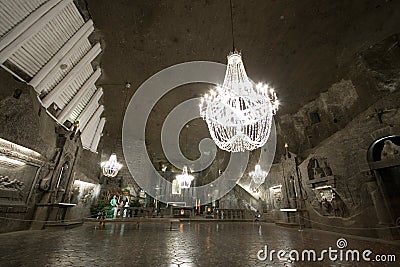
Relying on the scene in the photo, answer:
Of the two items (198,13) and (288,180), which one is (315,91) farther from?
(198,13)

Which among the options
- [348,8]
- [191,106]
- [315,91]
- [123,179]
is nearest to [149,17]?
[191,106]

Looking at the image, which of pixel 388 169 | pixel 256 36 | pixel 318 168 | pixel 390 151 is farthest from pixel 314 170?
pixel 256 36

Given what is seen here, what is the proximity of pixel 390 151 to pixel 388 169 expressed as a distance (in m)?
0.66

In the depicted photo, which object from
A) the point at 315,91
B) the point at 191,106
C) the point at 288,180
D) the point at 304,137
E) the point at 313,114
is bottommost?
the point at 288,180

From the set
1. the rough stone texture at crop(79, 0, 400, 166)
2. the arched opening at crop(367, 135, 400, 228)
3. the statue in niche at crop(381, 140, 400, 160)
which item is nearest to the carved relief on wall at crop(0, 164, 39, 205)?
the rough stone texture at crop(79, 0, 400, 166)

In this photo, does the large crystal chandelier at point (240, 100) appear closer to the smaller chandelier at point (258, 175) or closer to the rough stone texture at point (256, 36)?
the rough stone texture at point (256, 36)

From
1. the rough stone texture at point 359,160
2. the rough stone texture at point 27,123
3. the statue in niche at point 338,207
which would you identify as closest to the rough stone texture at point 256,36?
the rough stone texture at point 359,160

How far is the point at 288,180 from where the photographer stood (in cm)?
880

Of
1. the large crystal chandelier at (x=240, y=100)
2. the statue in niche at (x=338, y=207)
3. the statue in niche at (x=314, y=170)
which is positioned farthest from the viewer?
the statue in niche at (x=314, y=170)

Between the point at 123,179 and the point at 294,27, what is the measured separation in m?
13.1

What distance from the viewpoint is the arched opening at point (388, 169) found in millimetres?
4898

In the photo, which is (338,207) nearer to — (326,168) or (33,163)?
(326,168)

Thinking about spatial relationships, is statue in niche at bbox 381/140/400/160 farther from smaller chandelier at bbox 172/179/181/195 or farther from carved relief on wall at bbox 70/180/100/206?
smaller chandelier at bbox 172/179/181/195

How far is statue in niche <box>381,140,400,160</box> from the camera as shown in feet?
16.1
